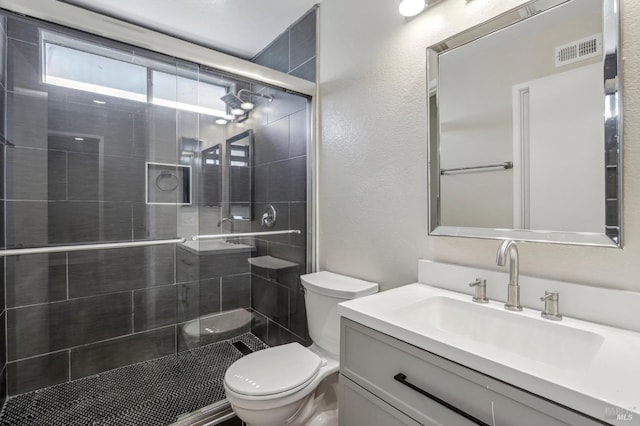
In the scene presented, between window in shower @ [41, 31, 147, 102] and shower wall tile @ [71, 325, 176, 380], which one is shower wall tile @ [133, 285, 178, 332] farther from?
window in shower @ [41, 31, 147, 102]

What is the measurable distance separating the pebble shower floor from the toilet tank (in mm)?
707

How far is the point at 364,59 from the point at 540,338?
→ 4.99 feet

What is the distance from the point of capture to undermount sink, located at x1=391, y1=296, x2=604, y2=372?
80cm

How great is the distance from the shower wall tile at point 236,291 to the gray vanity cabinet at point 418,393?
5.09ft

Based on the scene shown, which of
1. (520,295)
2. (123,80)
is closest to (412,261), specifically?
(520,295)

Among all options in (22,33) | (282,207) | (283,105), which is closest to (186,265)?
(282,207)

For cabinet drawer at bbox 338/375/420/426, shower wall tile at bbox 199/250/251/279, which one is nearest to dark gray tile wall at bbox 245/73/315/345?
shower wall tile at bbox 199/250/251/279

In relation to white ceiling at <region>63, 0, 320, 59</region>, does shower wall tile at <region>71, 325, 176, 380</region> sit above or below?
below

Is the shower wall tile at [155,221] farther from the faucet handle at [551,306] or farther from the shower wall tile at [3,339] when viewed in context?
the faucet handle at [551,306]

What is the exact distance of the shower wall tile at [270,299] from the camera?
2.22 metres

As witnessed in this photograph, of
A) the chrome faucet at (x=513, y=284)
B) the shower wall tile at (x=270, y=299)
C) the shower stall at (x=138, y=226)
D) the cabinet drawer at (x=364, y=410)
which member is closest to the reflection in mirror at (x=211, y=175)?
the shower stall at (x=138, y=226)

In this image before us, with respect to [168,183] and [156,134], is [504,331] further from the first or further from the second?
[156,134]

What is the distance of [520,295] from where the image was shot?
1.02 m

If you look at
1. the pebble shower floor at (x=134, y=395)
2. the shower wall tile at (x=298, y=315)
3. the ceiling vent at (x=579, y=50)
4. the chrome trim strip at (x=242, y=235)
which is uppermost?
the ceiling vent at (x=579, y=50)
